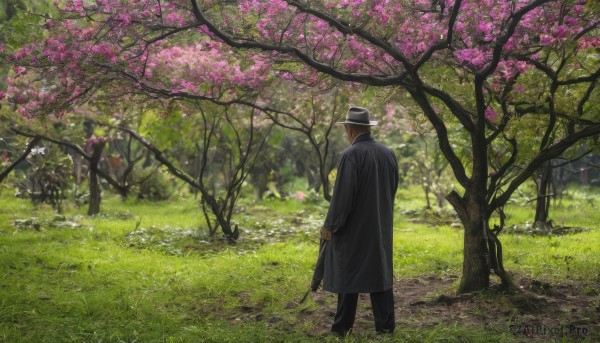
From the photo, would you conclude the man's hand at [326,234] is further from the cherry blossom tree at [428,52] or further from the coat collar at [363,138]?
the cherry blossom tree at [428,52]

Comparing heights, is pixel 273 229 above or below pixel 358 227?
below

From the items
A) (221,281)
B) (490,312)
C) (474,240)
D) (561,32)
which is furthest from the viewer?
(221,281)

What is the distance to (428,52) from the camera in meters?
5.19

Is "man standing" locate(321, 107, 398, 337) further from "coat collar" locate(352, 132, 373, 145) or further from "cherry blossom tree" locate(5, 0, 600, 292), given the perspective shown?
"cherry blossom tree" locate(5, 0, 600, 292)

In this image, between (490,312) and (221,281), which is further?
(221,281)

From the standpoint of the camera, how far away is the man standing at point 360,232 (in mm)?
4660

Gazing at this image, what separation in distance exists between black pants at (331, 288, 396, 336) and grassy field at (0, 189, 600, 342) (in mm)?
118

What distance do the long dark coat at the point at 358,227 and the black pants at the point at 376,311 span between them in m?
0.13

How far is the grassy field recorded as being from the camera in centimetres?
500

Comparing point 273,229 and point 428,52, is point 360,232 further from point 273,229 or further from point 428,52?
point 273,229

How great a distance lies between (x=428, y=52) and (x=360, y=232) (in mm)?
1740

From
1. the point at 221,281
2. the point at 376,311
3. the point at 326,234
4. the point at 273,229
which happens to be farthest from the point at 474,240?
the point at 273,229

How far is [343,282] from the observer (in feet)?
15.3

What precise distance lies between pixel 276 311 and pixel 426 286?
1.98 m
